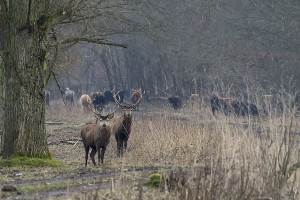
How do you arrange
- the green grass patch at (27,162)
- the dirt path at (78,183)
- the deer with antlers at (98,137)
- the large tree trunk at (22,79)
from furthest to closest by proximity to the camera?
the deer with antlers at (98,137) → the large tree trunk at (22,79) → the green grass patch at (27,162) → the dirt path at (78,183)

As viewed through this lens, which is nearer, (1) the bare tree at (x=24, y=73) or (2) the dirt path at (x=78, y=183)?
(2) the dirt path at (x=78, y=183)

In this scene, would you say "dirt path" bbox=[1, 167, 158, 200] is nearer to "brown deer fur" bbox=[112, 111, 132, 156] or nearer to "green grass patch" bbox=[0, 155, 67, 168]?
"green grass patch" bbox=[0, 155, 67, 168]

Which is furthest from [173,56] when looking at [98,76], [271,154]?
[271,154]

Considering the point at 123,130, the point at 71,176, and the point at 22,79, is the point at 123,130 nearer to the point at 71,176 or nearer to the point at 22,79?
the point at 22,79

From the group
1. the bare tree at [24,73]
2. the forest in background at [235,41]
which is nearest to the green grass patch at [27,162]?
the bare tree at [24,73]

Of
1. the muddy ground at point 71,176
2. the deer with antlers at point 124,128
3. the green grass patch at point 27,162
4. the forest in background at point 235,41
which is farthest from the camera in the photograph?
the forest in background at point 235,41

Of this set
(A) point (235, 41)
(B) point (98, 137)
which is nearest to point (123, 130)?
(B) point (98, 137)

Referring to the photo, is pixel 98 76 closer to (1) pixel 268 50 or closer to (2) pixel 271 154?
(1) pixel 268 50

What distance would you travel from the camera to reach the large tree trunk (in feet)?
38.0

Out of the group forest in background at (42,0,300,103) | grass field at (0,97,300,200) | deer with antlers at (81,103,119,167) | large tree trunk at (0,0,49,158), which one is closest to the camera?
grass field at (0,97,300,200)

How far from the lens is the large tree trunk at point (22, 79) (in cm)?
1159

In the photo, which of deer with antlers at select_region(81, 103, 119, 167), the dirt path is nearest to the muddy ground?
the dirt path

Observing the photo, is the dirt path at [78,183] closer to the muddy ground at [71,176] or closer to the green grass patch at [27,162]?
the muddy ground at [71,176]

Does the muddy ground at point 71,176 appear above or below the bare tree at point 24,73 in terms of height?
below
